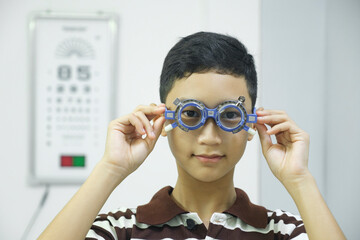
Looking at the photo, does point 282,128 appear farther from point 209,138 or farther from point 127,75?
point 127,75

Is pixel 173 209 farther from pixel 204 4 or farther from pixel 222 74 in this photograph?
pixel 204 4

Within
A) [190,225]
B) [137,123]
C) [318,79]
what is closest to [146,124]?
[137,123]

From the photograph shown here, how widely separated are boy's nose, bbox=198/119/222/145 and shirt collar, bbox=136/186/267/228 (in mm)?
216

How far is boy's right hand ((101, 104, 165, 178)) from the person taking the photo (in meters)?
0.91

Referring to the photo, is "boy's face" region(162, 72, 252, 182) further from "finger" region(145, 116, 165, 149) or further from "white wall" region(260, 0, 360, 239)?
"white wall" region(260, 0, 360, 239)

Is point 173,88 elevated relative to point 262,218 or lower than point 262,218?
elevated

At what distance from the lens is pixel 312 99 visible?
149 cm

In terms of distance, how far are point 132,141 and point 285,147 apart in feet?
1.40

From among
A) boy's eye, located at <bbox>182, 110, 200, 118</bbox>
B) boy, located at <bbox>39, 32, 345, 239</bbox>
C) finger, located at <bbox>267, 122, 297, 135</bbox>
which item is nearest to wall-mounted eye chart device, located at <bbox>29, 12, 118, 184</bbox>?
boy, located at <bbox>39, 32, 345, 239</bbox>

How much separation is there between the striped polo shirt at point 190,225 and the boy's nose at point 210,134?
0.21 meters

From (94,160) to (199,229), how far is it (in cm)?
71

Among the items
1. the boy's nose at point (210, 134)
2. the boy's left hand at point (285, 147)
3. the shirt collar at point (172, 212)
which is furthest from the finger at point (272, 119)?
the shirt collar at point (172, 212)

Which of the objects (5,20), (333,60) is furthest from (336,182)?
(5,20)

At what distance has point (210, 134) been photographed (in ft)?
2.82
